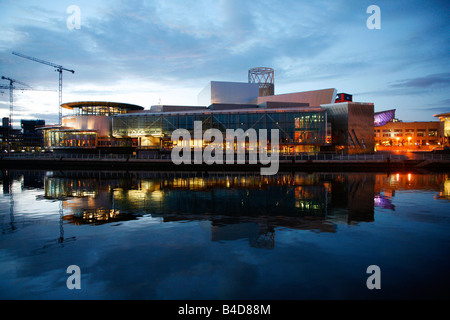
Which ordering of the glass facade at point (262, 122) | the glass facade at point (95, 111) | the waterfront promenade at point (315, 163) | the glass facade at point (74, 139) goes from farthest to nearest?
the glass facade at point (95, 111), the glass facade at point (74, 139), the glass facade at point (262, 122), the waterfront promenade at point (315, 163)

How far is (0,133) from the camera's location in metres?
189

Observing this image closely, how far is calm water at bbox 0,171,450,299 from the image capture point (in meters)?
8.93

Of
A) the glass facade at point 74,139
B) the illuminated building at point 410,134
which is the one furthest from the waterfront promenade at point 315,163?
the illuminated building at point 410,134

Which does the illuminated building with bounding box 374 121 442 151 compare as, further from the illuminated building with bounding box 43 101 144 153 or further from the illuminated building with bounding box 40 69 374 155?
A: the illuminated building with bounding box 43 101 144 153

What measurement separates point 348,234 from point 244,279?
687cm

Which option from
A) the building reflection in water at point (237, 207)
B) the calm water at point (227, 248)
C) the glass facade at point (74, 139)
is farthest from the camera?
the glass facade at point (74, 139)

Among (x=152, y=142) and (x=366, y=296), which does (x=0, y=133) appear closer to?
(x=152, y=142)

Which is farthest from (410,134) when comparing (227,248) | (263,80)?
(227,248)

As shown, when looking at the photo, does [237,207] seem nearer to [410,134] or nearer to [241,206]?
[241,206]

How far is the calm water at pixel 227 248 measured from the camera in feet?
29.3

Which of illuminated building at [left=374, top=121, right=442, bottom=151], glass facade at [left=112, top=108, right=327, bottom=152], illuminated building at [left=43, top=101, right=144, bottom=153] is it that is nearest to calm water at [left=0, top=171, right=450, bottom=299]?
glass facade at [left=112, top=108, right=327, bottom=152]

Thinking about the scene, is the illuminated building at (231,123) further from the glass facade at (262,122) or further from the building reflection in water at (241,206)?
the building reflection in water at (241,206)

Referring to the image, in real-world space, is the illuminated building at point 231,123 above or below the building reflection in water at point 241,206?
above
